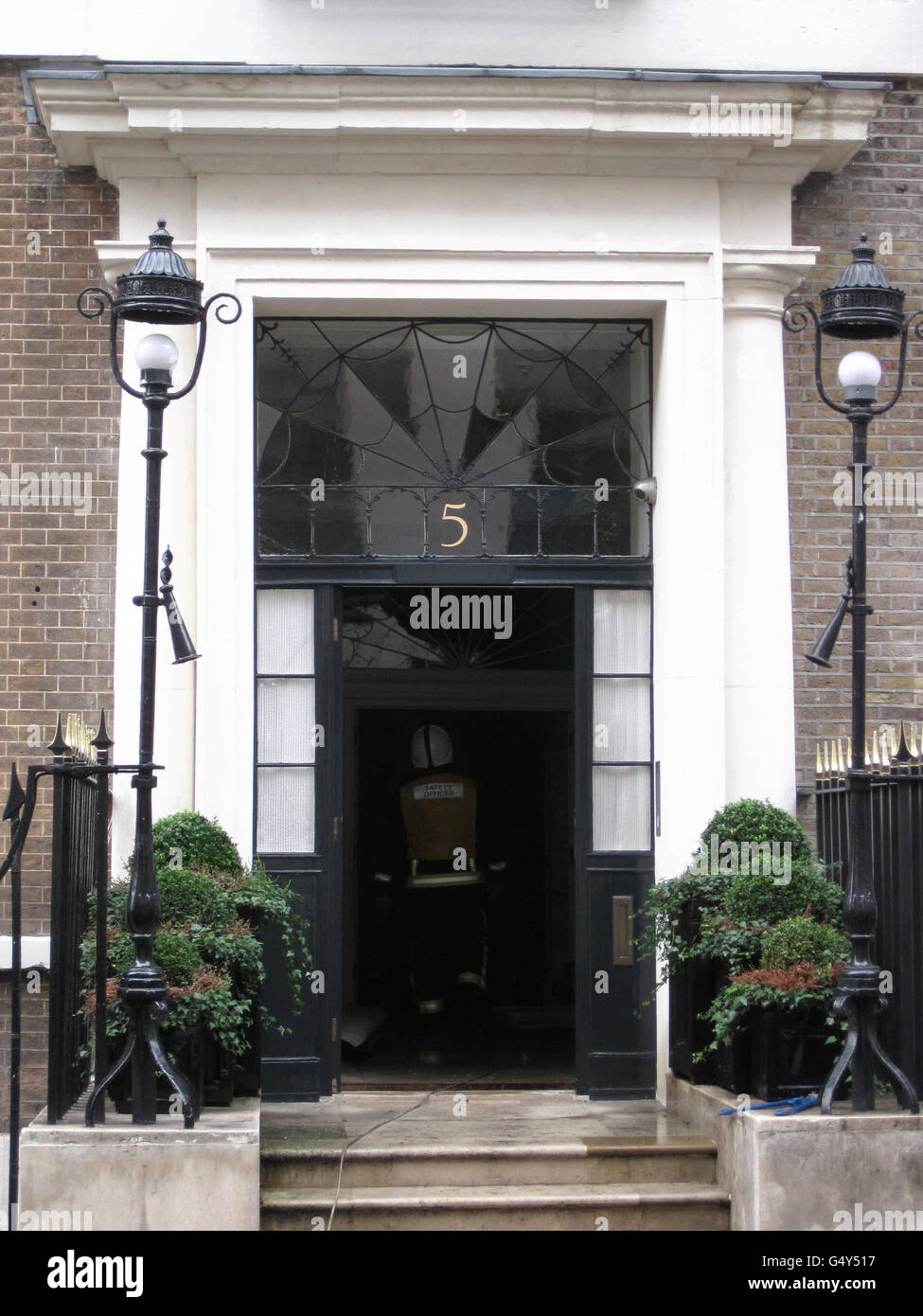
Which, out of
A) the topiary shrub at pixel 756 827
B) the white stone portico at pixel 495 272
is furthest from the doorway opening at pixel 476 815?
the topiary shrub at pixel 756 827

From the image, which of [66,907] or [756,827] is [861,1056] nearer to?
[756,827]

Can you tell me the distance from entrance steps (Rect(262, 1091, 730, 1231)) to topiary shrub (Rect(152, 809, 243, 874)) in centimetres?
126

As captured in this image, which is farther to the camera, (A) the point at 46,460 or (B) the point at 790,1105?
(A) the point at 46,460

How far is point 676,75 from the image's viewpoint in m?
8.39

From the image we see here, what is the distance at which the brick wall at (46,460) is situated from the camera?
8562 millimetres

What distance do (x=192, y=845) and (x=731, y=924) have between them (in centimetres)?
252

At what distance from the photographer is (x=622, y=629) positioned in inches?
348

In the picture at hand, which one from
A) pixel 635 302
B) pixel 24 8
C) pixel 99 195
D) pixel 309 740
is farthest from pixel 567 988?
pixel 24 8

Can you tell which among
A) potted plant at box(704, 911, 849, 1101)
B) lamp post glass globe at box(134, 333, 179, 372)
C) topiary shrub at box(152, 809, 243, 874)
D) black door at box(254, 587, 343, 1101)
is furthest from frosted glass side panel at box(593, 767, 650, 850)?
lamp post glass globe at box(134, 333, 179, 372)

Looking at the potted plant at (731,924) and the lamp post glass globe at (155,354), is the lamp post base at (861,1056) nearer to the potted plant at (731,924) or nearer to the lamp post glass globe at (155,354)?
the potted plant at (731,924)

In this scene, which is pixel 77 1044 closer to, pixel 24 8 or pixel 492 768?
pixel 24 8

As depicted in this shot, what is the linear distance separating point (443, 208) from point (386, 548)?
181cm

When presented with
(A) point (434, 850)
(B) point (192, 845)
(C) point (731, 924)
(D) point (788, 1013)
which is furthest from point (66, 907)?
(A) point (434, 850)

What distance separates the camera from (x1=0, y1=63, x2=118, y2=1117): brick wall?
28.1 ft
